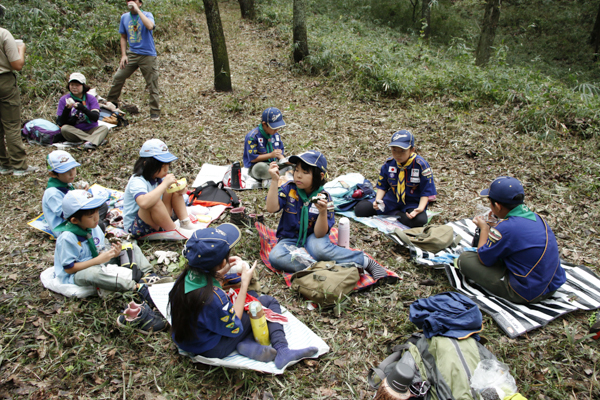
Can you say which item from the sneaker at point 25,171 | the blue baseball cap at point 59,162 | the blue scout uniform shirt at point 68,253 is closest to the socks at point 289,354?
the blue scout uniform shirt at point 68,253

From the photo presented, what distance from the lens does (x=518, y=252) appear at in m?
3.48

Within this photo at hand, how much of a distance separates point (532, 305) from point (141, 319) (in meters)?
3.89

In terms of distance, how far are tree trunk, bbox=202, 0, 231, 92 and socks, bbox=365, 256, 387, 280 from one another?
301 inches

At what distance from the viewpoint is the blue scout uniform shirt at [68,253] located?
345 cm

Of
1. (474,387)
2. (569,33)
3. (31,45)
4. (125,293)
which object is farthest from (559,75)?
(31,45)

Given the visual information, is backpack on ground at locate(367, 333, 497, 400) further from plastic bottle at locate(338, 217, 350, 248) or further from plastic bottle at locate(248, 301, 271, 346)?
plastic bottle at locate(338, 217, 350, 248)

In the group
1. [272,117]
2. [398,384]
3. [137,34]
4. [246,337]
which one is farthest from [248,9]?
[398,384]

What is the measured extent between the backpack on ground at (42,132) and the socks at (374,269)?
6.99 meters

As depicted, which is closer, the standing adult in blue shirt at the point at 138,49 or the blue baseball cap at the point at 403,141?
the blue baseball cap at the point at 403,141

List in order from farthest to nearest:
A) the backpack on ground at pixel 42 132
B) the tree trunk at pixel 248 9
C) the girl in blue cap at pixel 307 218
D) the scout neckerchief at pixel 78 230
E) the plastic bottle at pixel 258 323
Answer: the tree trunk at pixel 248 9
the backpack on ground at pixel 42 132
the girl in blue cap at pixel 307 218
the scout neckerchief at pixel 78 230
the plastic bottle at pixel 258 323

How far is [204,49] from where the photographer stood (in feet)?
43.2

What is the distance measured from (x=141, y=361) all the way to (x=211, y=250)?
1376 mm

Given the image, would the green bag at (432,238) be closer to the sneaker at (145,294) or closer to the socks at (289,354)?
the socks at (289,354)

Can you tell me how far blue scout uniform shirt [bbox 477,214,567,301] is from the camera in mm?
3410
